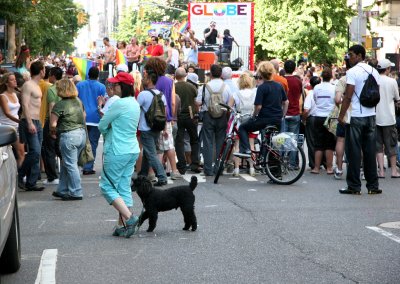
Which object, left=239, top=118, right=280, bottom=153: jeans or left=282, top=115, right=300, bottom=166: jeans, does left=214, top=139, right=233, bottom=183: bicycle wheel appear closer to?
left=239, top=118, right=280, bottom=153: jeans

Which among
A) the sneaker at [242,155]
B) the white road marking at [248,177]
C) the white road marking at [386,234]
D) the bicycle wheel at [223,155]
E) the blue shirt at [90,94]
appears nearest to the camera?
the white road marking at [386,234]

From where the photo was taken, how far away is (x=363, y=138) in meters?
14.3

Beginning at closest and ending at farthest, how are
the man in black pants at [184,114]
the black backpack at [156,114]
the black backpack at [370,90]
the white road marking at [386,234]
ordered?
the white road marking at [386,234] < the black backpack at [370,90] < the black backpack at [156,114] < the man in black pants at [184,114]

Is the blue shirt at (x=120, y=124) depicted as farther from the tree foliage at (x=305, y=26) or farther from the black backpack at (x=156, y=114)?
the tree foliage at (x=305, y=26)

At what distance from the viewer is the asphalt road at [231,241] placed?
323 inches

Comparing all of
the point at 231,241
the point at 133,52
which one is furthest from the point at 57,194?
the point at 133,52

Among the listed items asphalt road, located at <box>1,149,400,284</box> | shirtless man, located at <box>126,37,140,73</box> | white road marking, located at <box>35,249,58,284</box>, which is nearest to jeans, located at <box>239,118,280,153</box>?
asphalt road, located at <box>1,149,400,284</box>

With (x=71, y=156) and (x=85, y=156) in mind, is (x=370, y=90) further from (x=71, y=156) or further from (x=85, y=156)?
(x=71, y=156)

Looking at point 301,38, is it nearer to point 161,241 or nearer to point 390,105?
point 390,105

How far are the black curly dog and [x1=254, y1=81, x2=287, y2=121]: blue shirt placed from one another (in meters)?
5.73

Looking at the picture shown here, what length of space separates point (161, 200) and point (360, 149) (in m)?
4.59

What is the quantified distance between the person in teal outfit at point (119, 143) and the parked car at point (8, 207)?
2.02 m

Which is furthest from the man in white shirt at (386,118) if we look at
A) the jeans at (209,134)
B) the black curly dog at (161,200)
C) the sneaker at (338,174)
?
the black curly dog at (161,200)

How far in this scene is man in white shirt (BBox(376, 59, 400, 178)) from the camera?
16.0 meters
